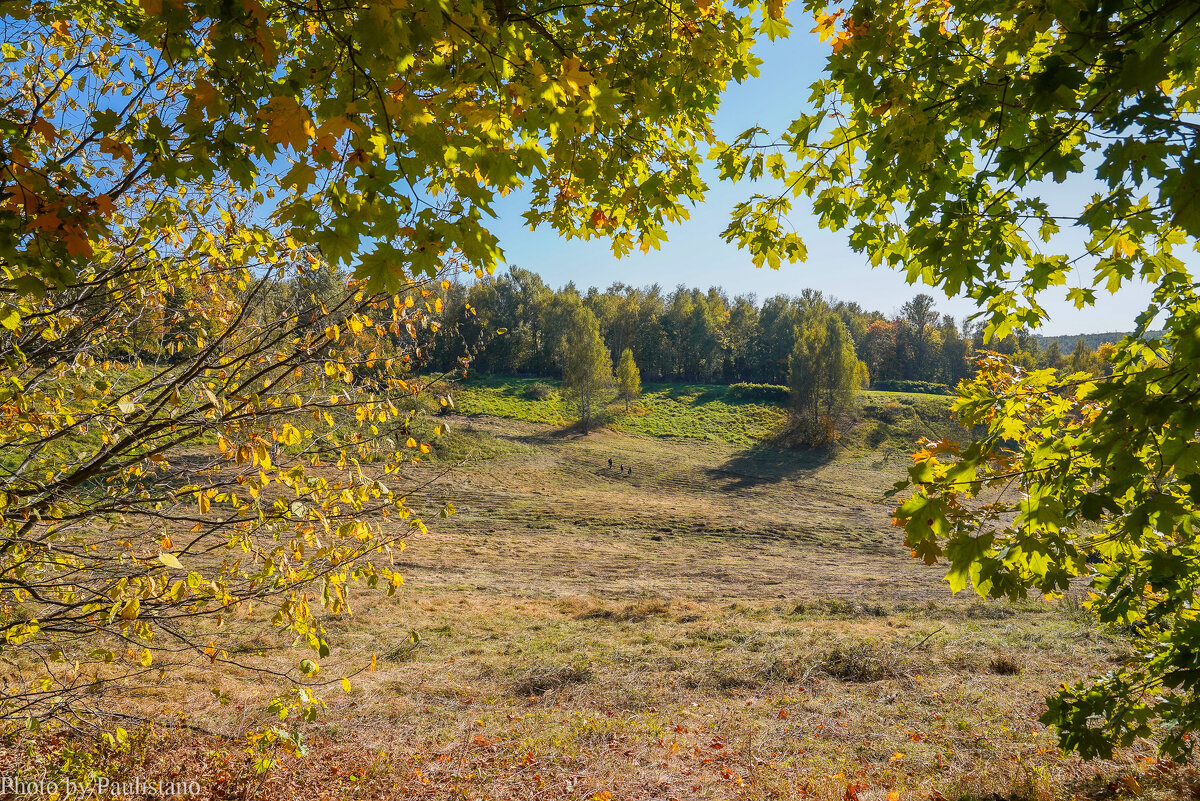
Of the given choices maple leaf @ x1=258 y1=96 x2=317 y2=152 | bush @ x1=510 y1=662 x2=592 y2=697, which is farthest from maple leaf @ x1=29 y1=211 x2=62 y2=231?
bush @ x1=510 y1=662 x2=592 y2=697

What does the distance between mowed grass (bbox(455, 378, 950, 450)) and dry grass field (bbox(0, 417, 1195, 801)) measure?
22909 millimetres

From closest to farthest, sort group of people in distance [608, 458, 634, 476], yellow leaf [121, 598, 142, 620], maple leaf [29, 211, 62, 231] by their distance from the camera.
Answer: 1. maple leaf [29, 211, 62, 231]
2. yellow leaf [121, 598, 142, 620]
3. group of people in distance [608, 458, 634, 476]

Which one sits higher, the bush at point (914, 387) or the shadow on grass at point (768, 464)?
the bush at point (914, 387)

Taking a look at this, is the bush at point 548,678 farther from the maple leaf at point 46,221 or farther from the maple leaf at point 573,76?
the maple leaf at point 573,76

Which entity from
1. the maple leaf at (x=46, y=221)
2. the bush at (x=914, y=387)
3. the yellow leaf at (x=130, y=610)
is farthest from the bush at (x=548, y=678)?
the bush at (x=914, y=387)

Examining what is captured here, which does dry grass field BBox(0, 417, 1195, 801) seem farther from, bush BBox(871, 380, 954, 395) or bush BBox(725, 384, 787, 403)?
bush BBox(871, 380, 954, 395)

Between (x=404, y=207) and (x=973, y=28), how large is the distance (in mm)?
2594

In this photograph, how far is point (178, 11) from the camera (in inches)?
58.9

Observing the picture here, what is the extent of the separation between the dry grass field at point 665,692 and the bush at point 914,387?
4177 cm

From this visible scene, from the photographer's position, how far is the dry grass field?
3965mm

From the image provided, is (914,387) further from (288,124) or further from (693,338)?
(288,124)

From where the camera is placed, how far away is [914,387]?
50.9 metres

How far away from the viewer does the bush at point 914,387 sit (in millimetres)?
49175

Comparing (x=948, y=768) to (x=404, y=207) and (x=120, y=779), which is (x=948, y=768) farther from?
(x=120, y=779)
